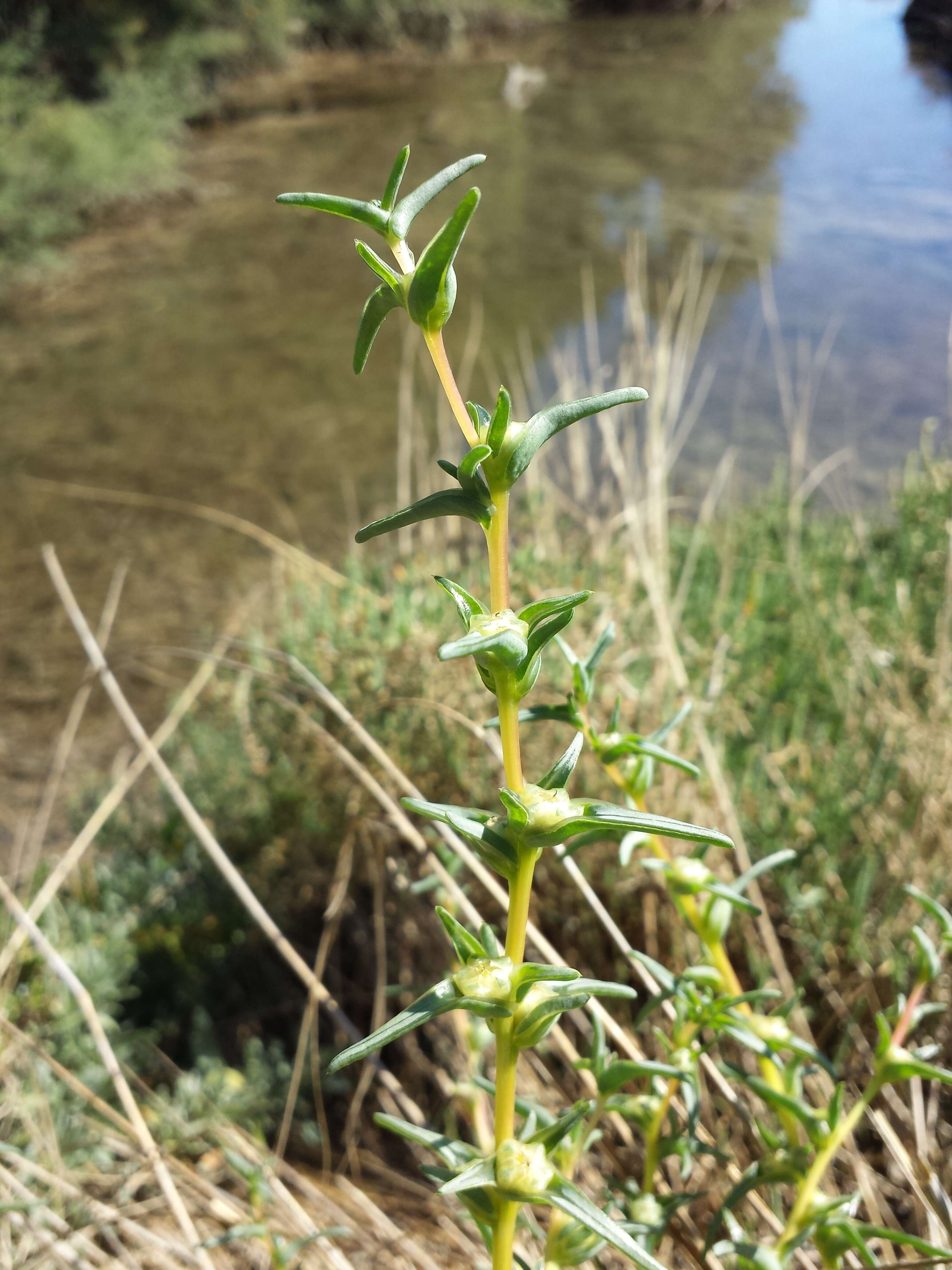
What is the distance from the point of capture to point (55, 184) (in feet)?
27.5

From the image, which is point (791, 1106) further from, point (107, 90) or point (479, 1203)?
point (107, 90)

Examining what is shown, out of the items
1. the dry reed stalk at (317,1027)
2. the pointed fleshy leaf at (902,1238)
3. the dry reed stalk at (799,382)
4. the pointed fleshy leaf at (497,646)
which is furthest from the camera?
the dry reed stalk at (799,382)

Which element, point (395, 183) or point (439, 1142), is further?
point (439, 1142)

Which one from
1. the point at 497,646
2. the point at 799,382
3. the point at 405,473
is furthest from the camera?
the point at 799,382

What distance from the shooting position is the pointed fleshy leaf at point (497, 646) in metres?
0.39

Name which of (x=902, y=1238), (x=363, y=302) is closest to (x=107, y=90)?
(x=363, y=302)

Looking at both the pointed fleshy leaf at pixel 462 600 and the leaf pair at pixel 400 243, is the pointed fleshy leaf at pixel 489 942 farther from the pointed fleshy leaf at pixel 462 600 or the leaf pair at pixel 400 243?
the leaf pair at pixel 400 243

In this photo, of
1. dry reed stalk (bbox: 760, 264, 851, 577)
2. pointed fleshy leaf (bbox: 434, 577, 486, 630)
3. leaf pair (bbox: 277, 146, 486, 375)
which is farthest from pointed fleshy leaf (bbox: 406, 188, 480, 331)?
dry reed stalk (bbox: 760, 264, 851, 577)

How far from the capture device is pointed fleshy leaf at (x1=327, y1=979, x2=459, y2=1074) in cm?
44

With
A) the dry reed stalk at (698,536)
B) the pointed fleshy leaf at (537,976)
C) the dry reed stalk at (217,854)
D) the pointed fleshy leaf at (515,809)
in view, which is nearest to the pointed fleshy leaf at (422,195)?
the pointed fleshy leaf at (515,809)

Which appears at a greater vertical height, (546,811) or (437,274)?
(437,274)

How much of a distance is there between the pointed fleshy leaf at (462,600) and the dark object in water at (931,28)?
35.9ft

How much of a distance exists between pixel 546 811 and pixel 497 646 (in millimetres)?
98

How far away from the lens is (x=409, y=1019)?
0.45 meters
